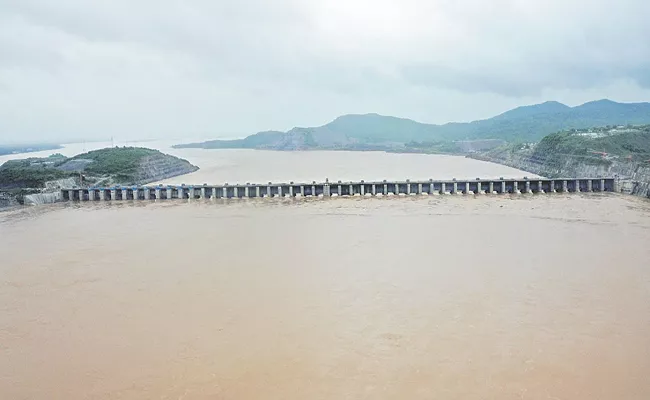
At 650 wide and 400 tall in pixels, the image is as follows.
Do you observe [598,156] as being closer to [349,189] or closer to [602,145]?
[602,145]

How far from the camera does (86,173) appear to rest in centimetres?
4812

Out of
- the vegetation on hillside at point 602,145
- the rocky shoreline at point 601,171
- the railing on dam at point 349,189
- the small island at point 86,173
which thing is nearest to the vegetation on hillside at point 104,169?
the small island at point 86,173

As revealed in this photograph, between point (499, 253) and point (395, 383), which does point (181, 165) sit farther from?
point (395, 383)

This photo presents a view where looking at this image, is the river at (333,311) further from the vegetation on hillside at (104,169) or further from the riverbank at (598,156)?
the vegetation on hillside at (104,169)

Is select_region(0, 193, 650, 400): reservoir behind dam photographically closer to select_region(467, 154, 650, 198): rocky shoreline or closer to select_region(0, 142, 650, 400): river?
select_region(0, 142, 650, 400): river

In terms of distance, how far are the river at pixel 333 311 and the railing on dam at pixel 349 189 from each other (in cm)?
1107

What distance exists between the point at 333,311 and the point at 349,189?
79.9 ft

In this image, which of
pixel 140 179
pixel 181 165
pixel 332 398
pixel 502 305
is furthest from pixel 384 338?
pixel 181 165

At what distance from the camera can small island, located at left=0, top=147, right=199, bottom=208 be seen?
37875mm

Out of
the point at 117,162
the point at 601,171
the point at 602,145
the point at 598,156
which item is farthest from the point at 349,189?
the point at 117,162

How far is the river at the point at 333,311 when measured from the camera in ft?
35.2

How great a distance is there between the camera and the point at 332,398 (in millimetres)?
10008

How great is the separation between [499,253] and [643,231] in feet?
28.3

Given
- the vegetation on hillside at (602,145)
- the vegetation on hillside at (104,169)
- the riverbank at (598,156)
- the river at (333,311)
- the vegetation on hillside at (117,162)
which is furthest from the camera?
the vegetation on hillside at (117,162)
